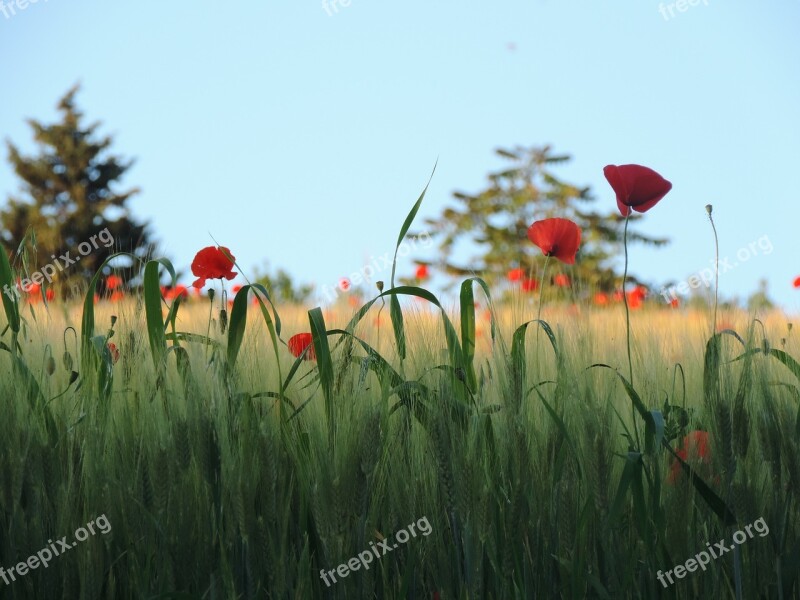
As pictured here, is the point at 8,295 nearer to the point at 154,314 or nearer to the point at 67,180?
the point at 154,314

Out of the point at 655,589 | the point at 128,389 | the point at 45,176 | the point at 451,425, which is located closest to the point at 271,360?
the point at 128,389

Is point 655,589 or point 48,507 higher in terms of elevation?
point 48,507

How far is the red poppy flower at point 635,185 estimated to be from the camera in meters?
1.68

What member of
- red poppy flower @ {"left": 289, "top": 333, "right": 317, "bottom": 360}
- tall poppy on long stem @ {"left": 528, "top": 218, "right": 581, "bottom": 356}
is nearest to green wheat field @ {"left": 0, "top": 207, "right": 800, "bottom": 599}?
red poppy flower @ {"left": 289, "top": 333, "right": 317, "bottom": 360}

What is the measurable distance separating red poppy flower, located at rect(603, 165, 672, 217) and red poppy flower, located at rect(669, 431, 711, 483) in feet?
1.50

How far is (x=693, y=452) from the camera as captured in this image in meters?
1.35

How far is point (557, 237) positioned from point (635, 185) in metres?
0.31

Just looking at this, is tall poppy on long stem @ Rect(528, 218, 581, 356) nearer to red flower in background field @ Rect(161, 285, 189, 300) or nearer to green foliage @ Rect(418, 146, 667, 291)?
red flower in background field @ Rect(161, 285, 189, 300)

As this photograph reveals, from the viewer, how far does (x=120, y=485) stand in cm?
137

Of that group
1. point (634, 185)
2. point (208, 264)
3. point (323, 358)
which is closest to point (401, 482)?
point (323, 358)

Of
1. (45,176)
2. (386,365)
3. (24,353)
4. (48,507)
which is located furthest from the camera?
(45,176)

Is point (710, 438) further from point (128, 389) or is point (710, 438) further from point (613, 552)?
point (128, 389)

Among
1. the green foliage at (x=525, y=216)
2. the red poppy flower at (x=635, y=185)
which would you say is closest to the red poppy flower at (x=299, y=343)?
the red poppy flower at (x=635, y=185)

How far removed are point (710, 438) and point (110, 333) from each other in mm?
1132
